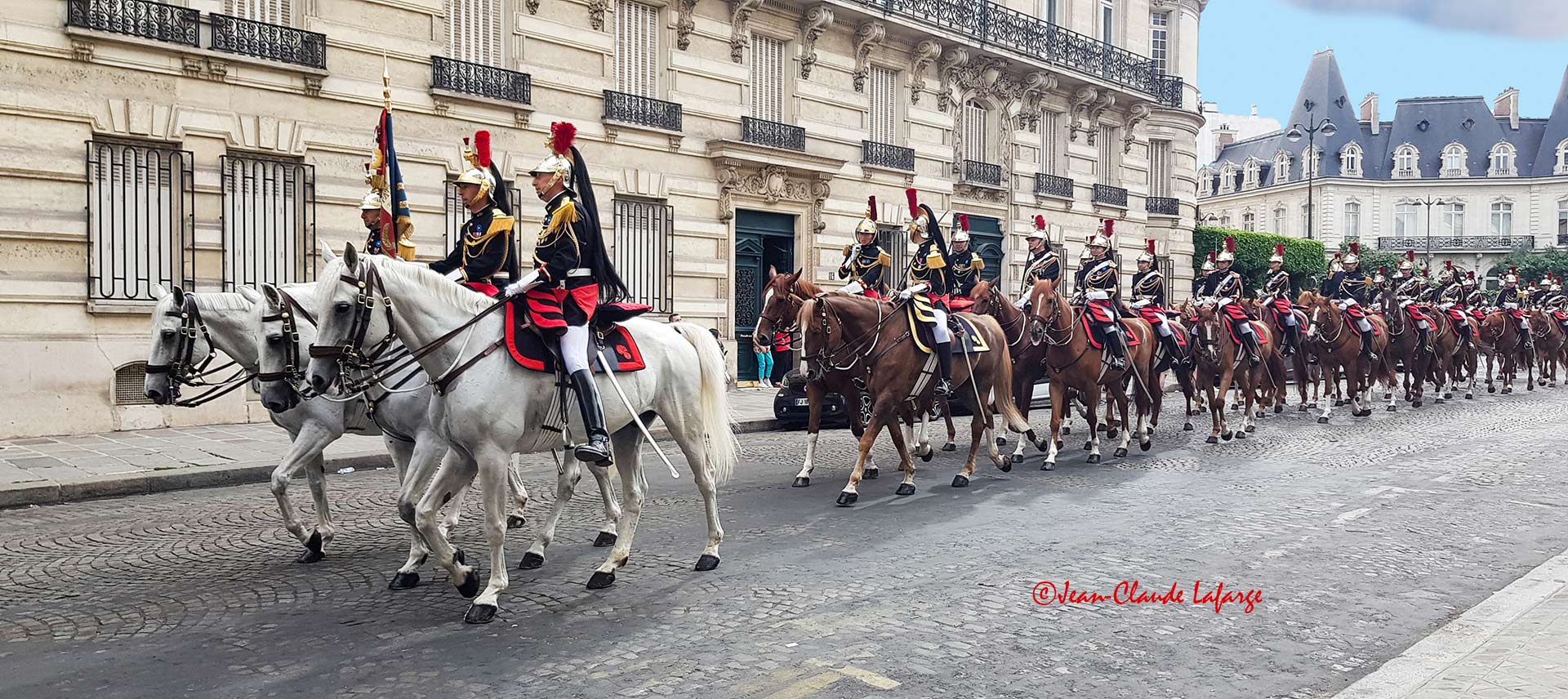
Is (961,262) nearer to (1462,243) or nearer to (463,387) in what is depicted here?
(463,387)

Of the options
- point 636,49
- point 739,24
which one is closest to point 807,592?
point 636,49

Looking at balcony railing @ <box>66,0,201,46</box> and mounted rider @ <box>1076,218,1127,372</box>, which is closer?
mounted rider @ <box>1076,218,1127,372</box>

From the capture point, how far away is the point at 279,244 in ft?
51.3

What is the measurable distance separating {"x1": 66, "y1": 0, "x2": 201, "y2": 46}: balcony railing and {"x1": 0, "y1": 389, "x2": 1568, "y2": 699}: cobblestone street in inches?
272

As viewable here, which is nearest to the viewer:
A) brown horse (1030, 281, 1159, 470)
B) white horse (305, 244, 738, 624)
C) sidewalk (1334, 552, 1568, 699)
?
sidewalk (1334, 552, 1568, 699)

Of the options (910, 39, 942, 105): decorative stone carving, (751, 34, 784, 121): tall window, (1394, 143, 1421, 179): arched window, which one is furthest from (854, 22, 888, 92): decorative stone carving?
(1394, 143, 1421, 179): arched window

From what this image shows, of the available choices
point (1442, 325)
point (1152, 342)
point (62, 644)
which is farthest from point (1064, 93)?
point (62, 644)

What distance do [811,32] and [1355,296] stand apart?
38.0 ft

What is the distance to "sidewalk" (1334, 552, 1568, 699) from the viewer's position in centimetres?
468

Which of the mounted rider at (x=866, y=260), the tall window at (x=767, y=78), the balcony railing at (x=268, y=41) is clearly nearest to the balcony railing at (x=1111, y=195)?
→ the tall window at (x=767, y=78)

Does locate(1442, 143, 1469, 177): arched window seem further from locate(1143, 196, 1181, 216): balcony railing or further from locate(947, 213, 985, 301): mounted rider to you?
locate(947, 213, 985, 301): mounted rider

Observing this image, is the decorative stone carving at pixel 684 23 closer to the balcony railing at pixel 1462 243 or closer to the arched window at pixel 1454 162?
the balcony railing at pixel 1462 243

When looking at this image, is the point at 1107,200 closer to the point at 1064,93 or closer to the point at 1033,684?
the point at 1064,93

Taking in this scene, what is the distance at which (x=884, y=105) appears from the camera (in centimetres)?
2502
